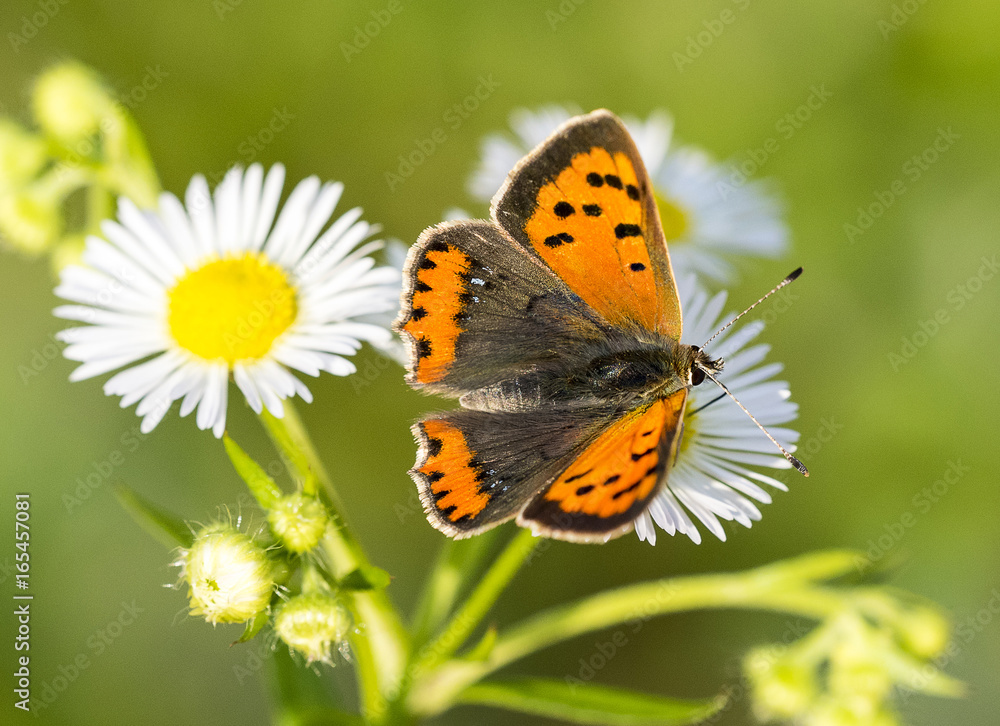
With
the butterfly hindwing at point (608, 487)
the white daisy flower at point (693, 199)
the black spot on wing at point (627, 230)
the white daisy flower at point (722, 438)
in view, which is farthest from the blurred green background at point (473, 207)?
the butterfly hindwing at point (608, 487)

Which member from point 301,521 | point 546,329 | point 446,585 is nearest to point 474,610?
point 446,585

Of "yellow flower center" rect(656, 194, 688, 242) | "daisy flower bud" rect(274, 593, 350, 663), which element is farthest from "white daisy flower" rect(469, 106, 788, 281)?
"daisy flower bud" rect(274, 593, 350, 663)

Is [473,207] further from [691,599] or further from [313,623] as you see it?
[313,623]

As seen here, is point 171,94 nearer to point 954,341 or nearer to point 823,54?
point 823,54

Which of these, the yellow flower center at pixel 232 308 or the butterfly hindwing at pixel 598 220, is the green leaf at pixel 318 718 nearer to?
the yellow flower center at pixel 232 308

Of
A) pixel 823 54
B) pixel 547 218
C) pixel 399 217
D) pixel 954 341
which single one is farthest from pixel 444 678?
pixel 823 54

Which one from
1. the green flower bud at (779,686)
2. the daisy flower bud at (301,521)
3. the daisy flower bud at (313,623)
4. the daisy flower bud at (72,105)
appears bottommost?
the green flower bud at (779,686)

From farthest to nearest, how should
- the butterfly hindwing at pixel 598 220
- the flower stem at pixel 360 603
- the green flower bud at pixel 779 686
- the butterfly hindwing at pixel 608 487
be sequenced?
the green flower bud at pixel 779 686 < the butterfly hindwing at pixel 598 220 < the flower stem at pixel 360 603 < the butterfly hindwing at pixel 608 487
